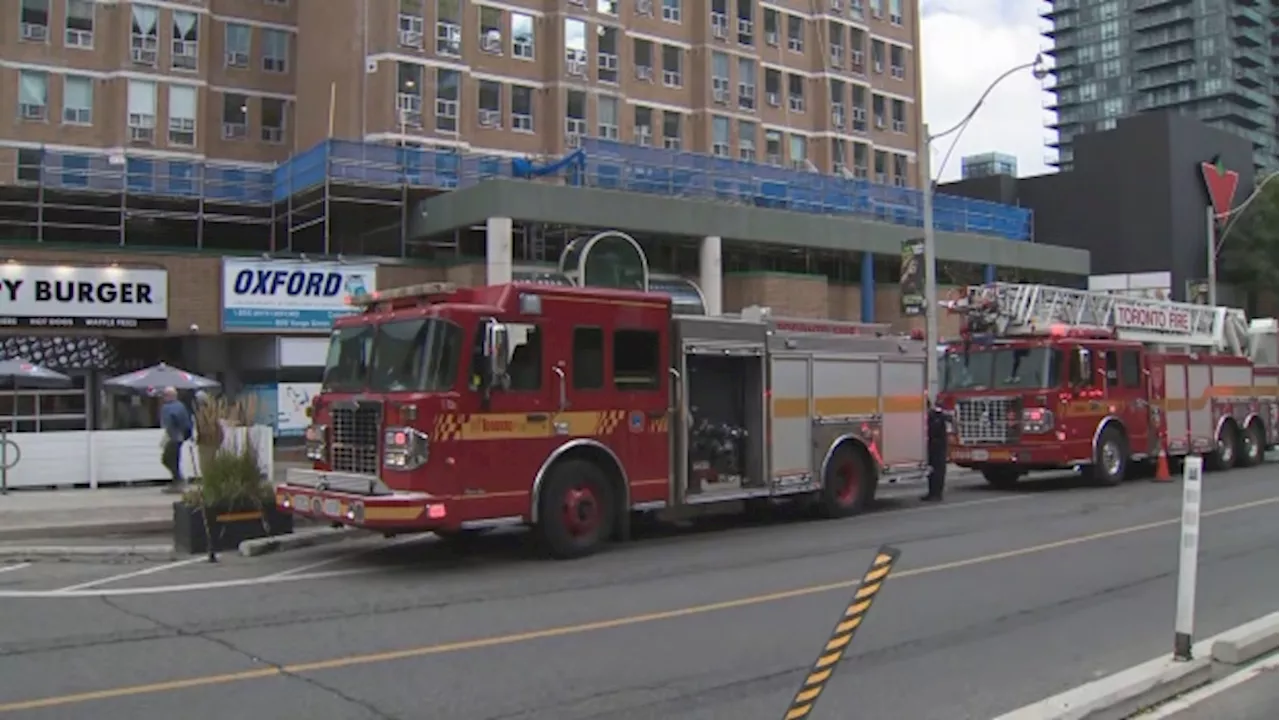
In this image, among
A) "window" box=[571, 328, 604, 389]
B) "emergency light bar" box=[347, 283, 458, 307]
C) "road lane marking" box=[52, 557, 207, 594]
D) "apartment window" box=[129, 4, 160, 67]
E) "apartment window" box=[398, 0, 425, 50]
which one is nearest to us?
"road lane marking" box=[52, 557, 207, 594]

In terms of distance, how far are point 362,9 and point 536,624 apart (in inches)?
1452

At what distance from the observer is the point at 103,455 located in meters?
Result: 18.8

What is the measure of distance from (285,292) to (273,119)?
18.7 meters

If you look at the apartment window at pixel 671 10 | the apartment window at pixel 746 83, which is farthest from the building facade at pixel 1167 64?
the apartment window at pixel 671 10

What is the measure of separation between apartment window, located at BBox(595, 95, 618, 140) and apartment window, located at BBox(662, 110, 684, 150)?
3.07 metres

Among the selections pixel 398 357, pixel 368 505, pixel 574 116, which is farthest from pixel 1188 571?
pixel 574 116

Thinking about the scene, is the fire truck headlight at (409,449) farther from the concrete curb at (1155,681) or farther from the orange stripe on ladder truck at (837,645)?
the orange stripe on ladder truck at (837,645)

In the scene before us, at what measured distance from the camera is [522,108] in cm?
4450

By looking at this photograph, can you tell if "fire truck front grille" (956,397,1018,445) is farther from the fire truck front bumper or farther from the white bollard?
the white bollard

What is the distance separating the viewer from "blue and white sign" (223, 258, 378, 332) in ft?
91.8

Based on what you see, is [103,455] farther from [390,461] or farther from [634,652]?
[634,652]

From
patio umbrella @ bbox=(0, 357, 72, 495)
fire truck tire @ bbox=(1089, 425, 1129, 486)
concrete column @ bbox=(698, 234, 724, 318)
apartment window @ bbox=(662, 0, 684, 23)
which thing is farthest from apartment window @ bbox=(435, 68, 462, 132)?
fire truck tire @ bbox=(1089, 425, 1129, 486)

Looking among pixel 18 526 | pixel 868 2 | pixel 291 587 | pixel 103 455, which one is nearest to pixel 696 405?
pixel 291 587

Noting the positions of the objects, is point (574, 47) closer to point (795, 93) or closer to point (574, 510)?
point (795, 93)
